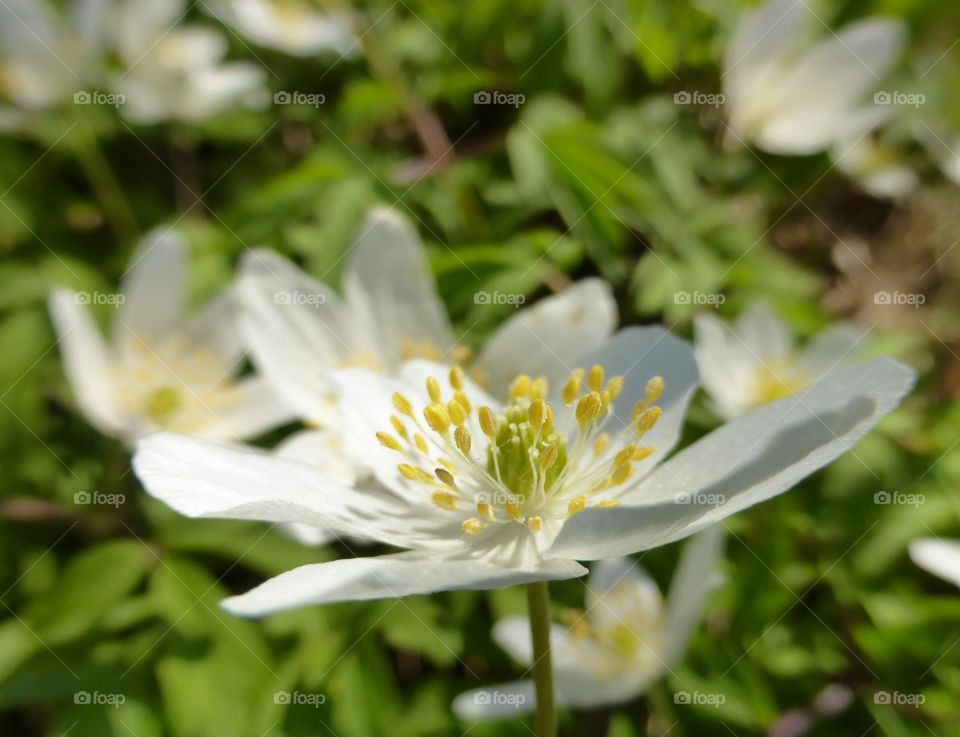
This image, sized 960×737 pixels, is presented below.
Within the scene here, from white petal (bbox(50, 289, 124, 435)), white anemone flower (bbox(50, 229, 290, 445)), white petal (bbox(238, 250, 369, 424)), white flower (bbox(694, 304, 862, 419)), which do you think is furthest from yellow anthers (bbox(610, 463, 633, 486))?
white petal (bbox(50, 289, 124, 435))

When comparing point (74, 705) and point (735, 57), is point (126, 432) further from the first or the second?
point (735, 57)

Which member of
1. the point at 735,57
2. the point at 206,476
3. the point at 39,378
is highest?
the point at 735,57

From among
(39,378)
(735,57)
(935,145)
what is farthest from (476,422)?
(935,145)

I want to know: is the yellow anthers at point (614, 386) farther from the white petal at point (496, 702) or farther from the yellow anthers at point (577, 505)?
the white petal at point (496, 702)

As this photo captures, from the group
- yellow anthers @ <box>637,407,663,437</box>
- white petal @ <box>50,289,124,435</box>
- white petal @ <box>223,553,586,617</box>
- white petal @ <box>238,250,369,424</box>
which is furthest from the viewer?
white petal @ <box>50,289,124,435</box>

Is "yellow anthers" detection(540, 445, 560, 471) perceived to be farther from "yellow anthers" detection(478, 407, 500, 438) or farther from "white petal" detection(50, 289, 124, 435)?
"white petal" detection(50, 289, 124, 435)

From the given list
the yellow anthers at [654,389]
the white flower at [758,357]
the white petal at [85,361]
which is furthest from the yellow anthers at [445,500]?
the white petal at [85,361]
